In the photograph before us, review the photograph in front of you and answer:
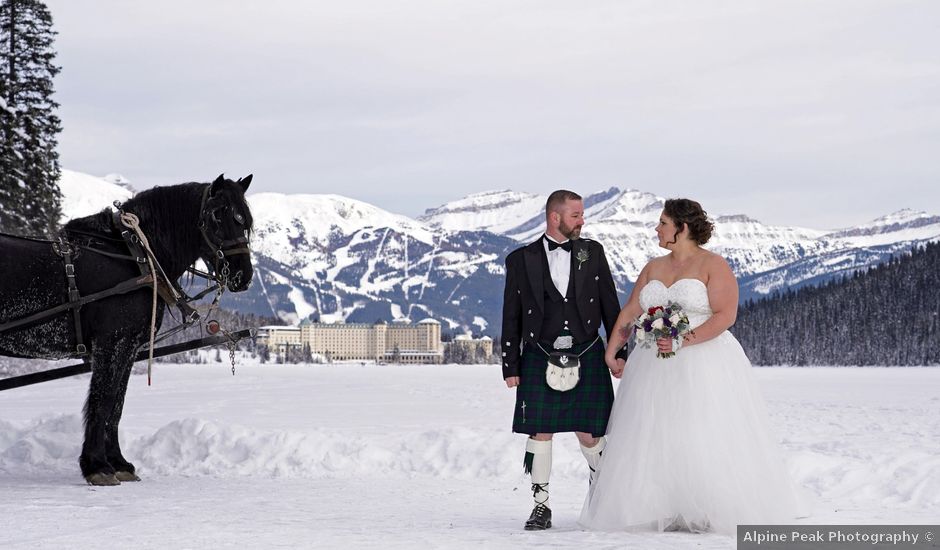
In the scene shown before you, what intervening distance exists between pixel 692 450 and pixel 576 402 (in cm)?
111

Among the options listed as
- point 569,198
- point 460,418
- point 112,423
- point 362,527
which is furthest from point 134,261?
point 460,418

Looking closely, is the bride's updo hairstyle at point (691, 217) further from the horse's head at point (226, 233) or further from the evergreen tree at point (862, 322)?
the evergreen tree at point (862, 322)

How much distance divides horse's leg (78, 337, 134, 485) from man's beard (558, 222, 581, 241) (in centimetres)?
472

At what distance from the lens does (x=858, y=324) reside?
154 meters

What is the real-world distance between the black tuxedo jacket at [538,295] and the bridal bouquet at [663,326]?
37 cm

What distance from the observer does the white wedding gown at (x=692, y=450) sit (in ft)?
24.2

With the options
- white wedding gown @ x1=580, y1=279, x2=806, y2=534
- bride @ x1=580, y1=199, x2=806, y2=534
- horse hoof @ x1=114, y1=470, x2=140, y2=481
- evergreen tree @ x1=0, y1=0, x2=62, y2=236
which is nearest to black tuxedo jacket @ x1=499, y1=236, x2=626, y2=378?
bride @ x1=580, y1=199, x2=806, y2=534

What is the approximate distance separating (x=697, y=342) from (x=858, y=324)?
515 ft

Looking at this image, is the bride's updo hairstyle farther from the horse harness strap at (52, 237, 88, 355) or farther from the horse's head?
the horse harness strap at (52, 237, 88, 355)

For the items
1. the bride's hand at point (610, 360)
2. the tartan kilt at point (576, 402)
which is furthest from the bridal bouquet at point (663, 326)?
the tartan kilt at point (576, 402)

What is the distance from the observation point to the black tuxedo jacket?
8156 millimetres

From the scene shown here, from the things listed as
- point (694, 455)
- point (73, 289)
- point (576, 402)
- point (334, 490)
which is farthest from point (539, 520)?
point (73, 289)

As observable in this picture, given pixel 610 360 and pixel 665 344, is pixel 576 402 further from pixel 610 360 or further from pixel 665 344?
pixel 665 344

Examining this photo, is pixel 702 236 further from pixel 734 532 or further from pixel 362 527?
pixel 362 527
